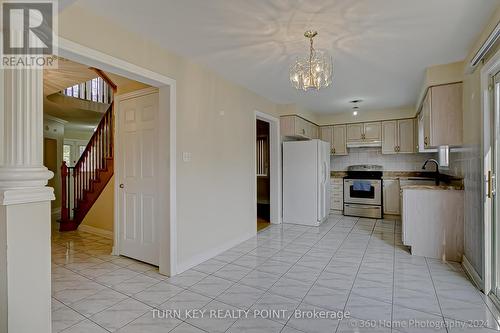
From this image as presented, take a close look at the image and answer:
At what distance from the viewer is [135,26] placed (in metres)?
2.35

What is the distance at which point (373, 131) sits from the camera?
607cm

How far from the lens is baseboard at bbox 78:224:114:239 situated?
4.40 metres

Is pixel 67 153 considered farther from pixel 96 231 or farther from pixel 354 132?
pixel 354 132

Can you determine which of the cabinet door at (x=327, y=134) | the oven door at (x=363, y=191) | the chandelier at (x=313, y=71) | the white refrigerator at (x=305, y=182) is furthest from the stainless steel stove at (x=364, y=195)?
the chandelier at (x=313, y=71)

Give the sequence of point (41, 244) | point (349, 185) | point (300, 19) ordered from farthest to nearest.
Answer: point (349, 185) < point (300, 19) < point (41, 244)

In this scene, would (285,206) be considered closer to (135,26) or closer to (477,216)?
(477,216)

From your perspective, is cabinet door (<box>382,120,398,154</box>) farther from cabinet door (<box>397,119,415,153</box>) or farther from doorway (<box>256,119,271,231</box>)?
doorway (<box>256,119,271,231</box>)

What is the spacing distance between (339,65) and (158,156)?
2.53 metres

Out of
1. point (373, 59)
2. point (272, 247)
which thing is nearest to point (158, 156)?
point (272, 247)

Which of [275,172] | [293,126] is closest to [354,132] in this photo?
[293,126]

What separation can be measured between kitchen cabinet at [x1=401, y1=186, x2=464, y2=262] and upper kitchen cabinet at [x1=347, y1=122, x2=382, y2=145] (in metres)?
2.76

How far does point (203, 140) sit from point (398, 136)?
468 centimetres

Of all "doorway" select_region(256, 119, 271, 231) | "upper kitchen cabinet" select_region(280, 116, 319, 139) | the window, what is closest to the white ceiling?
"upper kitchen cabinet" select_region(280, 116, 319, 139)

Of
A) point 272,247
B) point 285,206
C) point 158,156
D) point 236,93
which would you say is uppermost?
point 236,93
